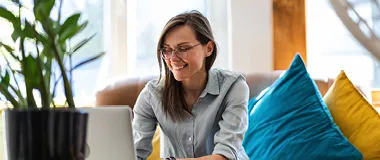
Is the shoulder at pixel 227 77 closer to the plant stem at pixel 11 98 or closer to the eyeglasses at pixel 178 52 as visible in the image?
the eyeglasses at pixel 178 52

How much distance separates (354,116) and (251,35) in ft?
2.91

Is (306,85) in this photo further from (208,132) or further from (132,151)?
(132,151)

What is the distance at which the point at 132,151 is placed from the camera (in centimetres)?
78

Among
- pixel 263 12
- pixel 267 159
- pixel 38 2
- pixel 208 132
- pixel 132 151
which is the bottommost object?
pixel 267 159

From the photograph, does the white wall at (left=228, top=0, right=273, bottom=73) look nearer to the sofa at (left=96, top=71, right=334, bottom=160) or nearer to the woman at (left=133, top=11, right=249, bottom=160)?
the sofa at (left=96, top=71, right=334, bottom=160)

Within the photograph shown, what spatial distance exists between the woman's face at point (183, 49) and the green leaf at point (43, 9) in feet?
3.81

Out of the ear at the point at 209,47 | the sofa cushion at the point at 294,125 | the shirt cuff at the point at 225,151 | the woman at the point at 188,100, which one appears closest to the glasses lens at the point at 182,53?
the woman at the point at 188,100

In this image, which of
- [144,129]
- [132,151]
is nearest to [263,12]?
[144,129]

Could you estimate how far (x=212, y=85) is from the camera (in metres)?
1.95

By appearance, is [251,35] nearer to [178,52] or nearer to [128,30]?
[128,30]

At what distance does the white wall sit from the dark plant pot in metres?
2.17

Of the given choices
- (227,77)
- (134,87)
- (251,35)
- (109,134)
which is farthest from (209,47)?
(109,134)

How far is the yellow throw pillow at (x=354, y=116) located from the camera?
1993mm

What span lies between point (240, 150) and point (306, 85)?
1.43ft
